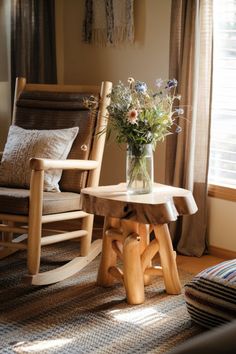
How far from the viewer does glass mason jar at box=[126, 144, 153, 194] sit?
100.0 inches

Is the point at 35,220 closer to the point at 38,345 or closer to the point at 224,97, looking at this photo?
the point at 38,345

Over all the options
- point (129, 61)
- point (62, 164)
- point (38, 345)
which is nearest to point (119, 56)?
point (129, 61)

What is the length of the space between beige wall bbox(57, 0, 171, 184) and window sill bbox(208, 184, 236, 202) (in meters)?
0.39

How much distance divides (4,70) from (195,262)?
1.89 meters

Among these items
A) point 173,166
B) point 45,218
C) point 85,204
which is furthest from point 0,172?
point 173,166

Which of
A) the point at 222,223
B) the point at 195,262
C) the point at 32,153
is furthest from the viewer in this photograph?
the point at 222,223

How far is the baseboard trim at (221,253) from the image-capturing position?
326cm

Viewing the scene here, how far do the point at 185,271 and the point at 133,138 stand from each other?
0.89 metres

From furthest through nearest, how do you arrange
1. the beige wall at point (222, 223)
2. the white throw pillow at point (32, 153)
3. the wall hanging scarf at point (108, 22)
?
the wall hanging scarf at point (108, 22)
the beige wall at point (222, 223)
the white throw pillow at point (32, 153)

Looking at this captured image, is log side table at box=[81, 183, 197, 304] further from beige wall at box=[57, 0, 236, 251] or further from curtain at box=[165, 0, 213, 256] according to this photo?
beige wall at box=[57, 0, 236, 251]

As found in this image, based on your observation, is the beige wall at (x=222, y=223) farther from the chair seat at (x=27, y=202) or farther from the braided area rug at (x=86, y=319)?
the chair seat at (x=27, y=202)

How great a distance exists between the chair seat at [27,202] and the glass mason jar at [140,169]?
39 cm

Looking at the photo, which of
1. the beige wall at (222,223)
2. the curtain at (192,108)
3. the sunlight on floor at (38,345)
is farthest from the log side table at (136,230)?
the beige wall at (222,223)

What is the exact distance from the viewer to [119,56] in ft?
12.5
